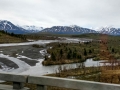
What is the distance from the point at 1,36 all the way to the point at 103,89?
93.3 meters

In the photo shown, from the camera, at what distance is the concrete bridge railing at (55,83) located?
6344 millimetres

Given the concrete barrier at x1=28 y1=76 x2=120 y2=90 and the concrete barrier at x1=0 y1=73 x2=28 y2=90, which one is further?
the concrete barrier at x1=0 y1=73 x2=28 y2=90

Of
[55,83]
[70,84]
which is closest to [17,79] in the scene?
[55,83]

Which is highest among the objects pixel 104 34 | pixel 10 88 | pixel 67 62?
pixel 104 34

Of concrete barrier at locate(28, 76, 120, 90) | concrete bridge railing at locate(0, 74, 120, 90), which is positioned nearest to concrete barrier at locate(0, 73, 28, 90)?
concrete bridge railing at locate(0, 74, 120, 90)

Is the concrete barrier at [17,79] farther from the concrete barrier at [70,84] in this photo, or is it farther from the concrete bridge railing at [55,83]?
the concrete barrier at [70,84]

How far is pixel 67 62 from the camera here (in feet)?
121

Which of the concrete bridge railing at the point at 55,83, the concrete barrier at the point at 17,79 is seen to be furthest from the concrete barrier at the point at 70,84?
the concrete barrier at the point at 17,79

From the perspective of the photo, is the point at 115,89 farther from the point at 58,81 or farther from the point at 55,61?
the point at 55,61

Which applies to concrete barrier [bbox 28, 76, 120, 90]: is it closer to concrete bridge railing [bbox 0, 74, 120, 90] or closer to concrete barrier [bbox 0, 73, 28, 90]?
concrete bridge railing [bbox 0, 74, 120, 90]

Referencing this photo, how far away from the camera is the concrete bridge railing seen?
6344 millimetres

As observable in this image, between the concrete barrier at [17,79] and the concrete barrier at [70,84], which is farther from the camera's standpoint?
the concrete barrier at [17,79]

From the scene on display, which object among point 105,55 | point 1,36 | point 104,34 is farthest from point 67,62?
point 1,36

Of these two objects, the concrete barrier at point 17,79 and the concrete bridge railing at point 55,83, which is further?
the concrete barrier at point 17,79
